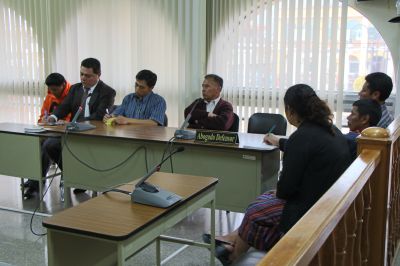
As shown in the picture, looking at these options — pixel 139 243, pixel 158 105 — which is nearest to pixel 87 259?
pixel 139 243

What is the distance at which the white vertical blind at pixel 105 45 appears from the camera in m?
5.09

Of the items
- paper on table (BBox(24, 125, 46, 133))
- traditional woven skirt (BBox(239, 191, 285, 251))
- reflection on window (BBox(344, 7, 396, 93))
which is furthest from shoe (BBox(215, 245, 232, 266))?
reflection on window (BBox(344, 7, 396, 93))

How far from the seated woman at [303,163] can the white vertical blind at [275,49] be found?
2.50 m

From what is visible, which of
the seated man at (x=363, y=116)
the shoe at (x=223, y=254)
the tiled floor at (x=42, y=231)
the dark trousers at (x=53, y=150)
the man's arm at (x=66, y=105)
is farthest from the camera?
the man's arm at (x=66, y=105)

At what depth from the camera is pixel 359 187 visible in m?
1.33

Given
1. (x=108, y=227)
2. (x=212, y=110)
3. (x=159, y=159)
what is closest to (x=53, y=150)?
(x=159, y=159)

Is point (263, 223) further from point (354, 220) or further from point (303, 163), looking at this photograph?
point (354, 220)

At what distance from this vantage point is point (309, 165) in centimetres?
205

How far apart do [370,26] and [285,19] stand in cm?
89

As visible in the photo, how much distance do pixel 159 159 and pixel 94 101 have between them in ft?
4.58

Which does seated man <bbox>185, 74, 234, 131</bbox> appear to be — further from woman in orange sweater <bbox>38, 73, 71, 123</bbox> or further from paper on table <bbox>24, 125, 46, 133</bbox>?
woman in orange sweater <bbox>38, 73, 71, 123</bbox>

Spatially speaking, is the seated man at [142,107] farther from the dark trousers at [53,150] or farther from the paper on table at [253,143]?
the paper on table at [253,143]

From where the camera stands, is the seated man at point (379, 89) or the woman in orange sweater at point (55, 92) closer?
the seated man at point (379, 89)

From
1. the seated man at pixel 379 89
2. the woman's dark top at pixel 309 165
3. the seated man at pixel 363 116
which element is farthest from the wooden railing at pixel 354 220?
the seated man at pixel 379 89
